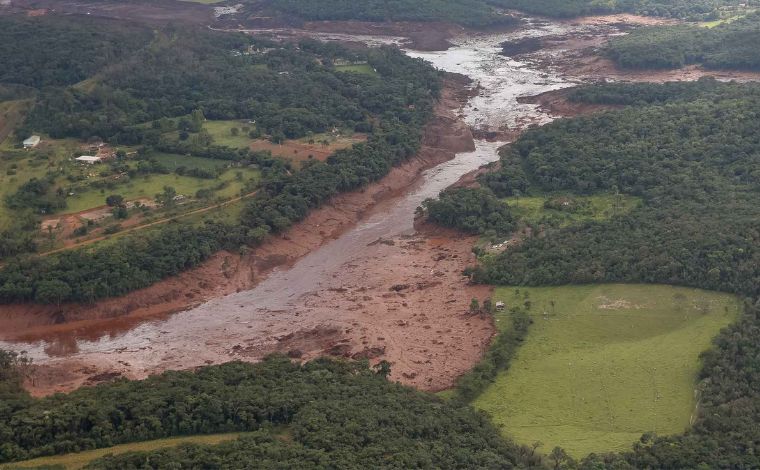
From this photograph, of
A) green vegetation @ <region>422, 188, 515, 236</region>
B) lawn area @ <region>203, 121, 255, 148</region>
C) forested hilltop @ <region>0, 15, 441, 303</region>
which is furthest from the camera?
lawn area @ <region>203, 121, 255, 148</region>

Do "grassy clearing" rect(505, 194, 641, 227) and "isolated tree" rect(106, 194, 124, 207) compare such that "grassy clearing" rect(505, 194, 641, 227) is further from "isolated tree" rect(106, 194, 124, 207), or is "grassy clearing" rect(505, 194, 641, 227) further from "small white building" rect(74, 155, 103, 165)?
"small white building" rect(74, 155, 103, 165)

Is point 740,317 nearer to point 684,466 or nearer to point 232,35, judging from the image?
point 684,466

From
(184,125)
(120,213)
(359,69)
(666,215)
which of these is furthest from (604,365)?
(359,69)

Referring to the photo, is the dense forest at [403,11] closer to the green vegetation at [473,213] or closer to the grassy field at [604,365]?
the green vegetation at [473,213]

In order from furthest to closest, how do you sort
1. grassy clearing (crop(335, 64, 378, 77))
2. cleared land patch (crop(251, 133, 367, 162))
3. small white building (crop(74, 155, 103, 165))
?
grassy clearing (crop(335, 64, 378, 77)) → cleared land patch (crop(251, 133, 367, 162)) → small white building (crop(74, 155, 103, 165))

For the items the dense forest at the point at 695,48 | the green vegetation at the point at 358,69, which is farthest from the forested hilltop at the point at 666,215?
the green vegetation at the point at 358,69

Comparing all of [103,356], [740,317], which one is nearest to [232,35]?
[103,356]

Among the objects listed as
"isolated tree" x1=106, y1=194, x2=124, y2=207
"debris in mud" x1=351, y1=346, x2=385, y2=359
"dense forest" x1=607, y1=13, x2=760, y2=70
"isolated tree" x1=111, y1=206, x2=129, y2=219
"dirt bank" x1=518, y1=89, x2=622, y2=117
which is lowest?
"debris in mud" x1=351, y1=346, x2=385, y2=359

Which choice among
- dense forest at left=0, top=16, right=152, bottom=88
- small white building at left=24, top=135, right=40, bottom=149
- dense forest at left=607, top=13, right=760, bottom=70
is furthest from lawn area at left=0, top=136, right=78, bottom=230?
dense forest at left=607, top=13, right=760, bottom=70
